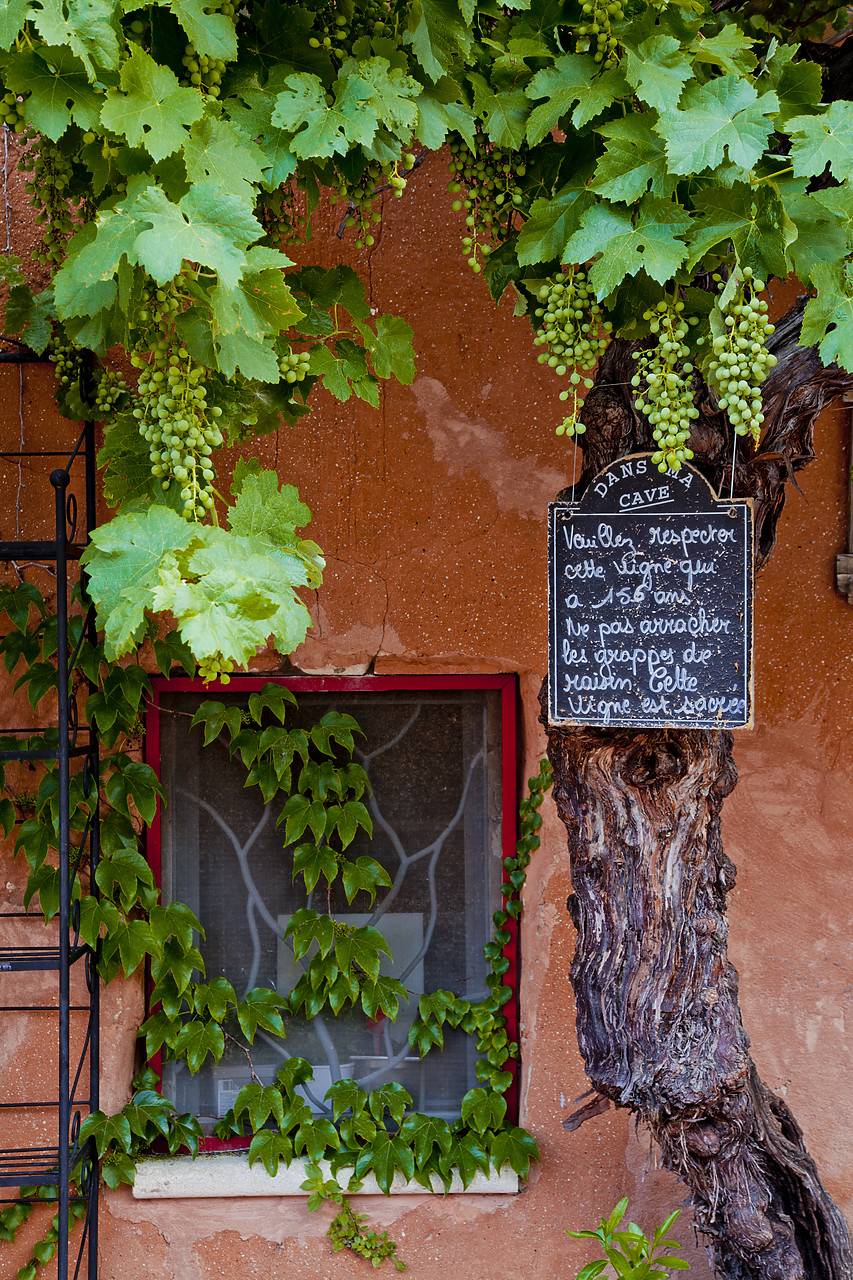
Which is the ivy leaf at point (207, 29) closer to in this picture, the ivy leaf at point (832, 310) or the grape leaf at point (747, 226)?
the grape leaf at point (747, 226)


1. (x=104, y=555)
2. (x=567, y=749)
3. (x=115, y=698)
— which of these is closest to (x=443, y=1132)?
(x=567, y=749)

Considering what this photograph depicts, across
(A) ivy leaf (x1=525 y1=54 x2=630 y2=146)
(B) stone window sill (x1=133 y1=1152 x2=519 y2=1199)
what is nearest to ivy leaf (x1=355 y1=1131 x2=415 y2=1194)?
(B) stone window sill (x1=133 y1=1152 x2=519 y2=1199)

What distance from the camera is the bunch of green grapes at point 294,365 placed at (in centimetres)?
164

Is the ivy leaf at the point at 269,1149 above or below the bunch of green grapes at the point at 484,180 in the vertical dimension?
below

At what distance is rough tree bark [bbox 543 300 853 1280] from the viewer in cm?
177

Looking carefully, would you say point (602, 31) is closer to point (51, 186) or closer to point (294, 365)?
point (294, 365)

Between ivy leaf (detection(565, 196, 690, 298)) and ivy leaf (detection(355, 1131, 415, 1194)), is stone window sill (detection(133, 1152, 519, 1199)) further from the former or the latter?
ivy leaf (detection(565, 196, 690, 298))

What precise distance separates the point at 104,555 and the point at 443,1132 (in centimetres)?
184

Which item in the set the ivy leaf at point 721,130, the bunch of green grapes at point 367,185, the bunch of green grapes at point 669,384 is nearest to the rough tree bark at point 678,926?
the bunch of green grapes at point 669,384

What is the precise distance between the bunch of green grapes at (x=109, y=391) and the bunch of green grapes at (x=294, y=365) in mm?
650

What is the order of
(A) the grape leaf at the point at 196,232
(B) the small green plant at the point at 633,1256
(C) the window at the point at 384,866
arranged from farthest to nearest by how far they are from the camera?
1. (C) the window at the point at 384,866
2. (B) the small green plant at the point at 633,1256
3. (A) the grape leaf at the point at 196,232

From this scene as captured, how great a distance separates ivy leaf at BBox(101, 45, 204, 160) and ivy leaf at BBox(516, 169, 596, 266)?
1.88 ft

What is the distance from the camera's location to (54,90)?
1355 mm

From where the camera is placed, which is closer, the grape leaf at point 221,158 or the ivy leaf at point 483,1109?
the grape leaf at point 221,158
